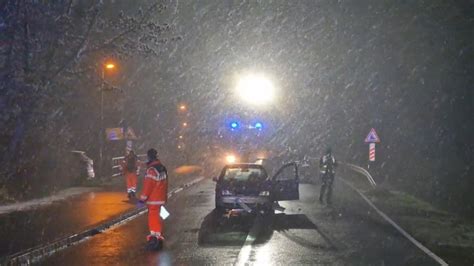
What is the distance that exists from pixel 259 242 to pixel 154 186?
98.0 inches

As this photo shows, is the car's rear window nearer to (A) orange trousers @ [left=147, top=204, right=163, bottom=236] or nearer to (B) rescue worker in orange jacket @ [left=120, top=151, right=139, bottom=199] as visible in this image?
(B) rescue worker in orange jacket @ [left=120, top=151, right=139, bottom=199]

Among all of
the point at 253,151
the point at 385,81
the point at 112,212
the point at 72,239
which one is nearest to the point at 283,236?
the point at 72,239

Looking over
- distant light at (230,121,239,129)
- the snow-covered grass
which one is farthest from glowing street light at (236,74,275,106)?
the snow-covered grass

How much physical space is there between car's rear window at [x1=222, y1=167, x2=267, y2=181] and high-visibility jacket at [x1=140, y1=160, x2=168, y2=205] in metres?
5.89

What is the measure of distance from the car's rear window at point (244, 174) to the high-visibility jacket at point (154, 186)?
232 inches

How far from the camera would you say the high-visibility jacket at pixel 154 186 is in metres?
10.7

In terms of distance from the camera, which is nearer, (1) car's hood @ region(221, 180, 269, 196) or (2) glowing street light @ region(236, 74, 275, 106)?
(1) car's hood @ region(221, 180, 269, 196)

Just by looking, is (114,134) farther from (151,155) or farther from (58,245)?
(151,155)

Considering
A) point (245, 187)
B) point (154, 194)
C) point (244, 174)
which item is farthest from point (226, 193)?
point (154, 194)

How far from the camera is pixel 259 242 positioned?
11.9 m

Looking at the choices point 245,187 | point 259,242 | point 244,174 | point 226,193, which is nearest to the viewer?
point 259,242

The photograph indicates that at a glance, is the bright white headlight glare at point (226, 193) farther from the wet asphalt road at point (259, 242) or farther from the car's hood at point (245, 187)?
the wet asphalt road at point (259, 242)

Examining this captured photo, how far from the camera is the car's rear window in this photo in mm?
16750

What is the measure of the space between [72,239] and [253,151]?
2960cm
